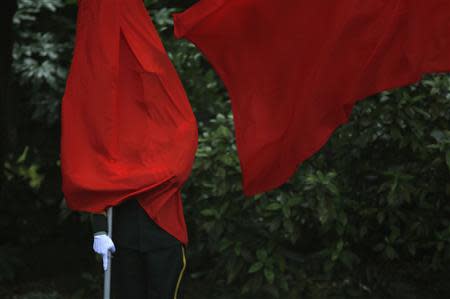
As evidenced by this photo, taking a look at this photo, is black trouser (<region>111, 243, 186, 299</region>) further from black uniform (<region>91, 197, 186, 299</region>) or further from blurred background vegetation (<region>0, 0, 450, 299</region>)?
blurred background vegetation (<region>0, 0, 450, 299</region>)

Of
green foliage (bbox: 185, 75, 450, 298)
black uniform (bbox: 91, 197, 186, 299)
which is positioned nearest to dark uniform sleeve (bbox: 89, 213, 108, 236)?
black uniform (bbox: 91, 197, 186, 299)

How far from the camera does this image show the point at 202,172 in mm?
6219

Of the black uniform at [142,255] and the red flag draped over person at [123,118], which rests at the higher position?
the red flag draped over person at [123,118]

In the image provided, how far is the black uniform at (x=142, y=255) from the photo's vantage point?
4.21 metres

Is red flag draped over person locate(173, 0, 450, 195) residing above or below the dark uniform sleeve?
above

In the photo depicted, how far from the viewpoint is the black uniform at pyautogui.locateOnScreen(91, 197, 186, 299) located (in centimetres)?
421

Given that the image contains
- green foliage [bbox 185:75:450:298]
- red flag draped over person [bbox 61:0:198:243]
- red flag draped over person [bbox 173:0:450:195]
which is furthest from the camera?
green foliage [bbox 185:75:450:298]

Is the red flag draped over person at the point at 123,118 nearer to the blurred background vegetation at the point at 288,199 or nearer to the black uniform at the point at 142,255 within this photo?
→ the black uniform at the point at 142,255

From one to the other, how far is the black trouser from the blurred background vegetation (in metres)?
1.77

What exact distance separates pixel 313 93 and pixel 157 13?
269cm

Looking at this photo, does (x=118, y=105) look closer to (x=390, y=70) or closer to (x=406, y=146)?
(x=390, y=70)

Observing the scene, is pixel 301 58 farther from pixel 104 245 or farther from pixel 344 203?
pixel 344 203

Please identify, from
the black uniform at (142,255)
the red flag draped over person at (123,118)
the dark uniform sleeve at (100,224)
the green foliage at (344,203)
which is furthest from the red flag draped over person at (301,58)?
the green foliage at (344,203)

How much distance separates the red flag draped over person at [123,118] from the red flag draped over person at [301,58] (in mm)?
329
